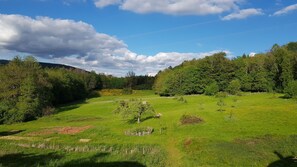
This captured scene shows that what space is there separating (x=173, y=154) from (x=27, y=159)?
1734 cm

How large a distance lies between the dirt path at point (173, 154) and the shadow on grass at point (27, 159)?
42.4 feet

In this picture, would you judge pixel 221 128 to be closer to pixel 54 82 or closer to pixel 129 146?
pixel 129 146

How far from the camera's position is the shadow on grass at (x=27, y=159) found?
32275 millimetres

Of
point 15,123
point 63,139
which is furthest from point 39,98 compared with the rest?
point 63,139

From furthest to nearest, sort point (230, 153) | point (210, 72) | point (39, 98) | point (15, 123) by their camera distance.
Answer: point (210, 72) → point (39, 98) → point (15, 123) → point (230, 153)

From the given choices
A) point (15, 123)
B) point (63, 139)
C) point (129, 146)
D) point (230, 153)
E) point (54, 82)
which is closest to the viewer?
point (230, 153)

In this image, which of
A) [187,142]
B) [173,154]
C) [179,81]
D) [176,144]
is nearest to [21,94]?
[176,144]

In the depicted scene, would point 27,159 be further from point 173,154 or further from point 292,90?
point 292,90

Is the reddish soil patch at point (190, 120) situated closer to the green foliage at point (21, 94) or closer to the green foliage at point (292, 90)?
the green foliage at point (292, 90)

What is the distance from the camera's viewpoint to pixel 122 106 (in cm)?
7131

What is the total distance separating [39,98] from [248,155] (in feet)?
251

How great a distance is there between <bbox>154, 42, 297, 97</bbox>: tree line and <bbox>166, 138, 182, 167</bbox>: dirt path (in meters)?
77.0

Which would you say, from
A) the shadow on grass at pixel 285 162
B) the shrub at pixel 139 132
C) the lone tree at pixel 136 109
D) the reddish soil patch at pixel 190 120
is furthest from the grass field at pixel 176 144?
the lone tree at pixel 136 109

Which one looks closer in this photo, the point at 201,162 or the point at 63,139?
the point at 201,162
